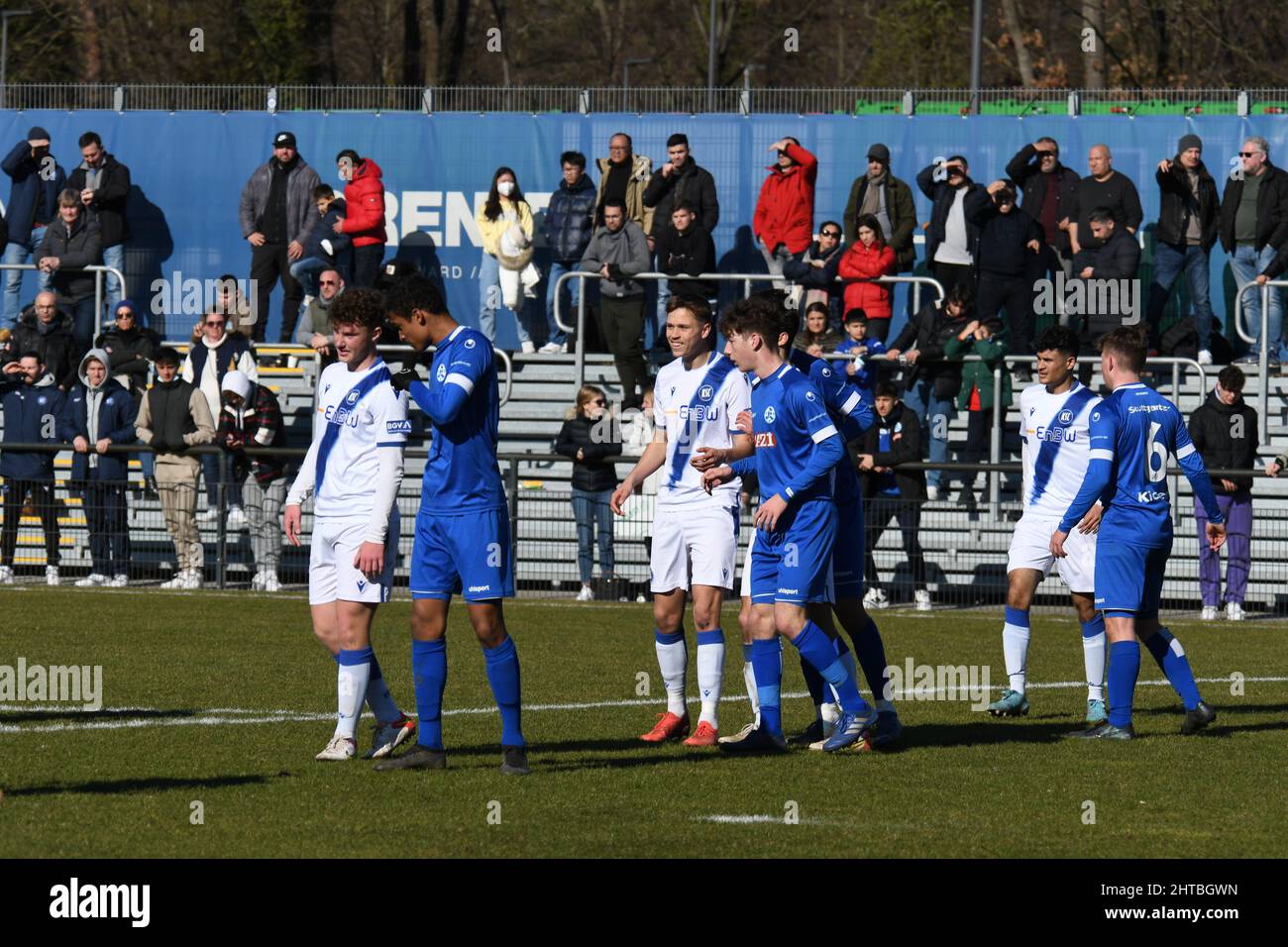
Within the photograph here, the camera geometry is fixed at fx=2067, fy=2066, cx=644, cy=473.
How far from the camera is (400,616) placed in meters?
17.5

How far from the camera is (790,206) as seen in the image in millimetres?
22281

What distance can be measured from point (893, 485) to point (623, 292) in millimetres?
4213

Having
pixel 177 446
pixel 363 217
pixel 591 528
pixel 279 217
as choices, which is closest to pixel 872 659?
pixel 591 528

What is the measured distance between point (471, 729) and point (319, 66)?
39.2 metres

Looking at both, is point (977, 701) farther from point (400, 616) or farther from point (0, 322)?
point (0, 322)

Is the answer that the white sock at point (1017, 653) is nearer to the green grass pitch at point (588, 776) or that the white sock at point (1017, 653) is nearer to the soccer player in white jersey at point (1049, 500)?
the soccer player in white jersey at point (1049, 500)

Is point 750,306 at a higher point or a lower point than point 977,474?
higher

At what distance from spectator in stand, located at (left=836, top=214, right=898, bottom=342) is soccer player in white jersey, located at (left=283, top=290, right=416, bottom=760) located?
40.4 feet

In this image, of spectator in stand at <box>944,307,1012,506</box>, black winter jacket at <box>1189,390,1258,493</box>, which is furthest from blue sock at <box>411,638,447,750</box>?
spectator in stand at <box>944,307,1012,506</box>

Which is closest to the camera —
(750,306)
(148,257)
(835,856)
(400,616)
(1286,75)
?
(835,856)

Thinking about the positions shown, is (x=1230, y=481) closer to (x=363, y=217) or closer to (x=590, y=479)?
(x=590, y=479)

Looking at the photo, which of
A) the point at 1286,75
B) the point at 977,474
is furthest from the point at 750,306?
the point at 1286,75

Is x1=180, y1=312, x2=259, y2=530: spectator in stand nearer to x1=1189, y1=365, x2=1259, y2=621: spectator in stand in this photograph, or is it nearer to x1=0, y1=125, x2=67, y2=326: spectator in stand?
x1=0, y1=125, x2=67, y2=326: spectator in stand

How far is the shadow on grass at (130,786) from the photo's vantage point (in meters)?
8.64
